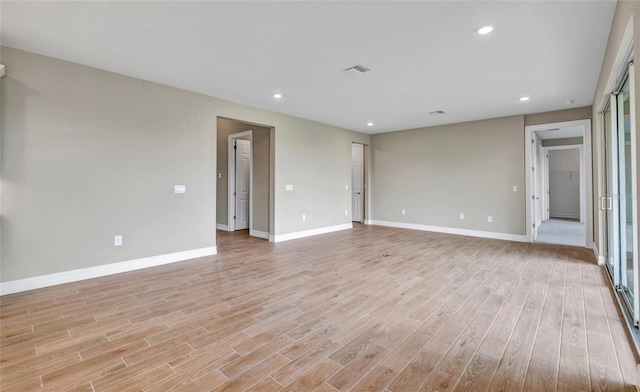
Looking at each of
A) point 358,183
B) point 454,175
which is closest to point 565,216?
point 454,175

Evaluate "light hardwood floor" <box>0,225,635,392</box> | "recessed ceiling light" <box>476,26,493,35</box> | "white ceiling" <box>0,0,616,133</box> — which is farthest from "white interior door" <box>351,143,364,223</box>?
"recessed ceiling light" <box>476,26,493,35</box>

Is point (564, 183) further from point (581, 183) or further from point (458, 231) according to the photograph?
point (458, 231)

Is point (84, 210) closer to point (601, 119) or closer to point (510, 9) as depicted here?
point (510, 9)

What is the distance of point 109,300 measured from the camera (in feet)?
9.32

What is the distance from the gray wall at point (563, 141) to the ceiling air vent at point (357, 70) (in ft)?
28.3

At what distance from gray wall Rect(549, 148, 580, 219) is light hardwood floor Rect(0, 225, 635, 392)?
7757 mm

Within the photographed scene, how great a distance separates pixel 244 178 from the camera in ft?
23.5

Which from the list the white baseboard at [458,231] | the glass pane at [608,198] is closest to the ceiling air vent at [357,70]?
the glass pane at [608,198]

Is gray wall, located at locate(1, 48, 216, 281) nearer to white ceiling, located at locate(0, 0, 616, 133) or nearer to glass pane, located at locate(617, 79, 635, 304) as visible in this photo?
white ceiling, located at locate(0, 0, 616, 133)

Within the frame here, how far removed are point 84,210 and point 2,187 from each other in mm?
722

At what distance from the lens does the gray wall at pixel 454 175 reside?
5.95 meters

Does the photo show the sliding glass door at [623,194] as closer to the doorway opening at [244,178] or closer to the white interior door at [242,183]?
the doorway opening at [244,178]

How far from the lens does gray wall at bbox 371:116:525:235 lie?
19.5 ft

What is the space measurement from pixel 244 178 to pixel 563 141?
9867 millimetres
